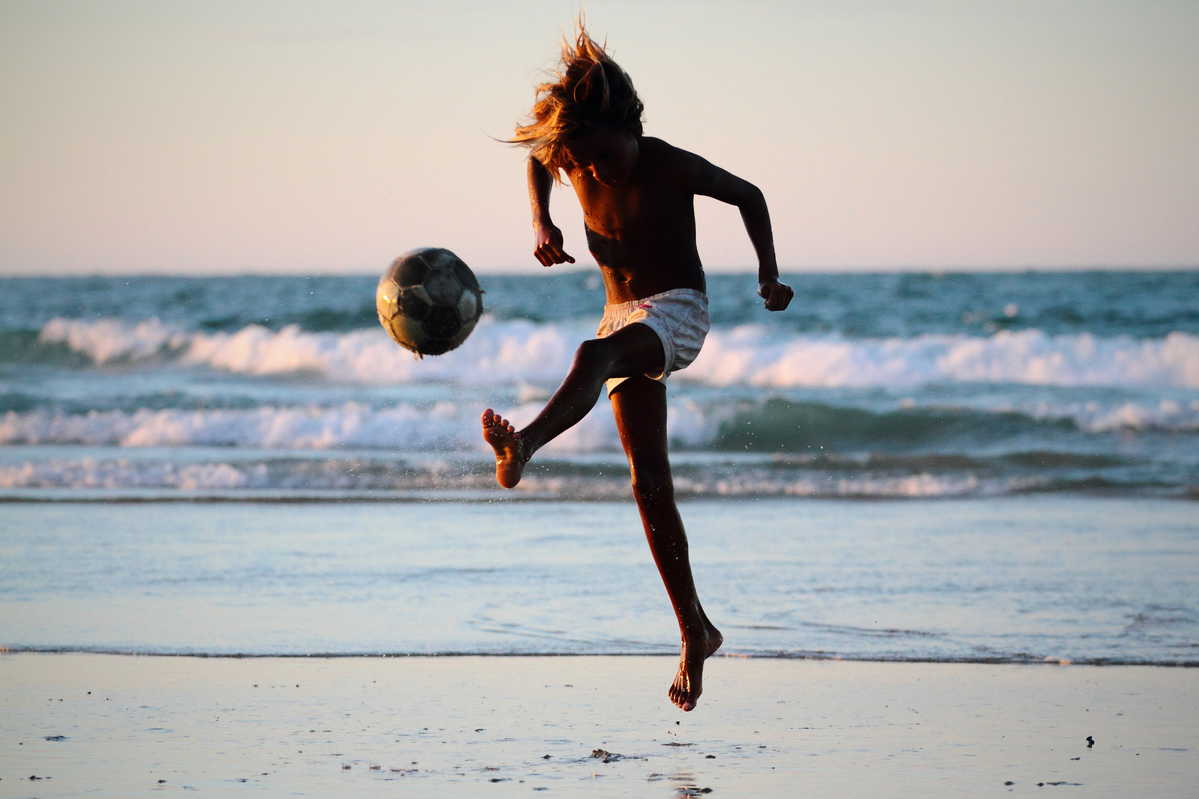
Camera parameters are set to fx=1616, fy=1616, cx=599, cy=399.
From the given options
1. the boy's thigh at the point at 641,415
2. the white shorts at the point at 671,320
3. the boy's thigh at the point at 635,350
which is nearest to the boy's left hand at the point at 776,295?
the white shorts at the point at 671,320

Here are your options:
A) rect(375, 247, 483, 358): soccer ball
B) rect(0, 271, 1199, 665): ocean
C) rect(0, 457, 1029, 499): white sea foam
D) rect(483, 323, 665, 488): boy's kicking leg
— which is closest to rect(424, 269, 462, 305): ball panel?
rect(375, 247, 483, 358): soccer ball

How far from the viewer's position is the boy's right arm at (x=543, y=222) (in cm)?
515

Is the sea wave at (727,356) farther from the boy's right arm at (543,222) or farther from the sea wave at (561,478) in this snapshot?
the boy's right arm at (543,222)

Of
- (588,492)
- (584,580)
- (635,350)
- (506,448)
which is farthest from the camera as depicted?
(588,492)

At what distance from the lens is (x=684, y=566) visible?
17.4ft

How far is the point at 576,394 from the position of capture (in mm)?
4637

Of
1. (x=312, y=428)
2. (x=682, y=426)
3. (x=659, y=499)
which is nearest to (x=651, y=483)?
(x=659, y=499)

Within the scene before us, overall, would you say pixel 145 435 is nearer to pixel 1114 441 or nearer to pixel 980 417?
pixel 980 417

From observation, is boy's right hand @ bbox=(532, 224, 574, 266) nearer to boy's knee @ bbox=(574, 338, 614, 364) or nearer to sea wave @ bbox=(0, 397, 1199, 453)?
boy's knee @ bbox=(574, 338, 614, 364)

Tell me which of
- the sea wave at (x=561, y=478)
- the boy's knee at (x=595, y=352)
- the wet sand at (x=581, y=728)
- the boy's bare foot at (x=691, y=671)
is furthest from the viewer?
the sea wave at (x=561, y=478)

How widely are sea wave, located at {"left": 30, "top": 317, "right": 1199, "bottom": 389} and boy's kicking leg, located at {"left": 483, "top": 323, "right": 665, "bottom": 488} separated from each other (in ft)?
51.6

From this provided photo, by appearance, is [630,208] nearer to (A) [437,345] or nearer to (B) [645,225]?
(B) [645,225]

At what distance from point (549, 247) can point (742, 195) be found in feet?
2.09

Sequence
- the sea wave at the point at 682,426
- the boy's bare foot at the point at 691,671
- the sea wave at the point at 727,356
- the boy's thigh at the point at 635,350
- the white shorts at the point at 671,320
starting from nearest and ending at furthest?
1. the boy's thigh at the point at 635,350
2. the white shorts at the point at 671,320
3. the boy's bare foot at the point at 691,671
4. the sea wave at the point at 682,426
5. the sea wave at the point at 727,356
